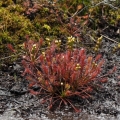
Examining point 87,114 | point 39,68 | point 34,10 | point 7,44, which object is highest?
point 34,10

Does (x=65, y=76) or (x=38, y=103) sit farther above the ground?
(x=65, y=76)

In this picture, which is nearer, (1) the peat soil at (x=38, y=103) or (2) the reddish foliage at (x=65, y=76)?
(1) the peat soil at (x=38, y=103)

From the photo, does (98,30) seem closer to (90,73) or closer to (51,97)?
(90,73)

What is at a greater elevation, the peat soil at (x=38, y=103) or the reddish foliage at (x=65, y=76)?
the reddish foliage at (x=65, y=76)

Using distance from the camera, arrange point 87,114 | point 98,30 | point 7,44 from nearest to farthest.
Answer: point 87,114 < point 7,44 < point 98,30

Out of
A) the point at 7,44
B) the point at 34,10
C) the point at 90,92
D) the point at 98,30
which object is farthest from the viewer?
the point at 98,30

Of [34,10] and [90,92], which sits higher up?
[34,10]

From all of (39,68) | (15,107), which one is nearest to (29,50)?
(39,68)

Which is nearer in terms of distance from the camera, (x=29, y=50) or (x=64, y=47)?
(x=29, y=50)
